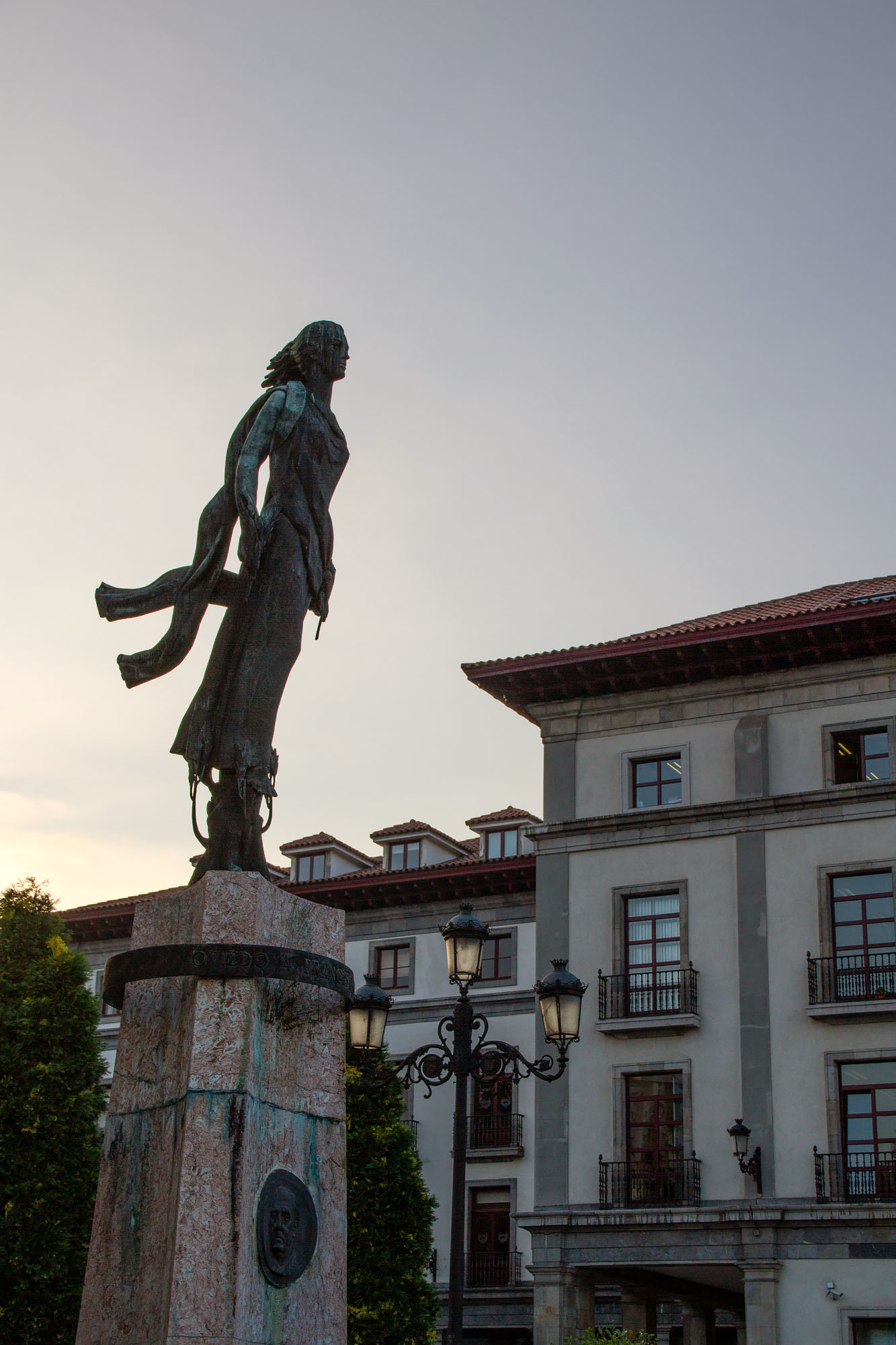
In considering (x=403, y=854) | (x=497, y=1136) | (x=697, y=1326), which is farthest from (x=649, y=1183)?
(x=403, y=854)

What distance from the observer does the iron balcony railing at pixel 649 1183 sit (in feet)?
96.0

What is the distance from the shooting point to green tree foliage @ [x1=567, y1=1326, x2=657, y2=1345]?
23.0 m

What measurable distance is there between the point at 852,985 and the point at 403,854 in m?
16.7

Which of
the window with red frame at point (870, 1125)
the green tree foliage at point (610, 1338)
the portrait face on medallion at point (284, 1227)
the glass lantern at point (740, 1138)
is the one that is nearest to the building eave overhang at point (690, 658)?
the window with red frame at point (870, 1125)

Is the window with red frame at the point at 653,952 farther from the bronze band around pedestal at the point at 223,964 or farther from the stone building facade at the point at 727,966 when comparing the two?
the bronze band around pedestal at the point at 223,964

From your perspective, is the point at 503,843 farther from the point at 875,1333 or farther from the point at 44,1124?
the point at 44,1124

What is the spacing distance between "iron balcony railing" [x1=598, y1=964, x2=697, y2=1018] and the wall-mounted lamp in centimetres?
249

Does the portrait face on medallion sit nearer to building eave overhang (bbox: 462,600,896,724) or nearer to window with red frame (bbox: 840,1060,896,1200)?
window with red frame (bbox: 840,1060,896,1200)

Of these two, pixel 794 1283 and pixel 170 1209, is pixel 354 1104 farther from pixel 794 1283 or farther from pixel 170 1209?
pixel 170 1209

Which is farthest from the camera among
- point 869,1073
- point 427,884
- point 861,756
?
point 427,884

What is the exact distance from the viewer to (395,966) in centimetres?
4141

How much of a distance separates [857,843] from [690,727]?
14.5 ft

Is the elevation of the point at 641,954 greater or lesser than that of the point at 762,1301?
greater

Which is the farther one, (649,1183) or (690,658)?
(690,658)
